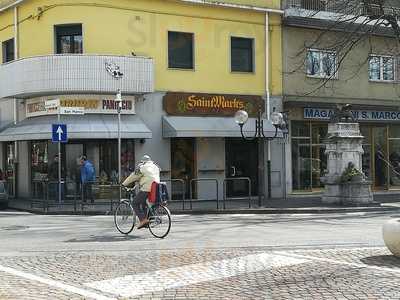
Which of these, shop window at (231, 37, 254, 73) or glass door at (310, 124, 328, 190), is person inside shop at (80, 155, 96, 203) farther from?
glass door at (310, 124, 328, 190)

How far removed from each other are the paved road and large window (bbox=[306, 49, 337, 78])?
13.1 m

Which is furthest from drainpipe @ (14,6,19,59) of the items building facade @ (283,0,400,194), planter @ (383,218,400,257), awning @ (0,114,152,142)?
planter @ (383,218,400,257)

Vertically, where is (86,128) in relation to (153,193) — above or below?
above

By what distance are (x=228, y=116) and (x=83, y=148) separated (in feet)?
19.4

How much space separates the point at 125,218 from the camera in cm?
1438

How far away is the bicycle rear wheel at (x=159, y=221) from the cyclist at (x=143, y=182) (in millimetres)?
151

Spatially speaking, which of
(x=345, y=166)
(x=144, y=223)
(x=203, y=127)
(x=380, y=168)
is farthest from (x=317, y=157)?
(x=144, y=223)

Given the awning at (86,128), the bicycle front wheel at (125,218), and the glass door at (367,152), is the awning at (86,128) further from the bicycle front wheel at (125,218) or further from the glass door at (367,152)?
the glass door at (367,152)

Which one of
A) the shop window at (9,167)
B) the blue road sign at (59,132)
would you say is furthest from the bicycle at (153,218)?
the shop window at (9,167)

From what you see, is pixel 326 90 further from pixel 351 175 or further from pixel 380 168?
pixel 351 175

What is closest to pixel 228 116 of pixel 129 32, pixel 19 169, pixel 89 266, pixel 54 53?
pixel 129 32

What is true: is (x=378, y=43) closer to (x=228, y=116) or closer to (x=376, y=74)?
(x=376, y=74)

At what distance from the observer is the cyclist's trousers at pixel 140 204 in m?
13.8

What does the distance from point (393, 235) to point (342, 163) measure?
44.6 ft
